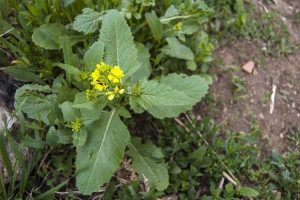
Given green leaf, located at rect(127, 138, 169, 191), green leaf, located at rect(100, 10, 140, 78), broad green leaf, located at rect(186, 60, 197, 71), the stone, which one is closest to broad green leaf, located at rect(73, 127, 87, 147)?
green leaf, located at rect(100, 10, 140, 78)

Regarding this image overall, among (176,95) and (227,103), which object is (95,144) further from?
(227,103)

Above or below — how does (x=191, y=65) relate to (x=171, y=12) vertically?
below

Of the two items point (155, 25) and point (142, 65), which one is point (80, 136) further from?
point (155, 25)

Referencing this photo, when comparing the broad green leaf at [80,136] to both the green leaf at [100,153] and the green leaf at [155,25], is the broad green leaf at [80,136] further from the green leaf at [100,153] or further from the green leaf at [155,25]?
the green leaf at [155,25]

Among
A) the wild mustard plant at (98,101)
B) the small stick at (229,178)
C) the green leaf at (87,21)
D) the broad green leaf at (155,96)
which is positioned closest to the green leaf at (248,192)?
the small stick at (229,178)

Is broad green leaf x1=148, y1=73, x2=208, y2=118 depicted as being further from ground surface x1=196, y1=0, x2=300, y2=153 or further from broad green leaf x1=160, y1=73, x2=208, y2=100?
ground surface x1=196, y1=0, x2=300, y2=153

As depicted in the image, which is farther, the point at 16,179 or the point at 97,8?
the point at 97,8

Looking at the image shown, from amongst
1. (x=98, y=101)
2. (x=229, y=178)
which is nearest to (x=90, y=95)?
(x=98, y=101)

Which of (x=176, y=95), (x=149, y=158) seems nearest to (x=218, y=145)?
(x=149, y=158)
